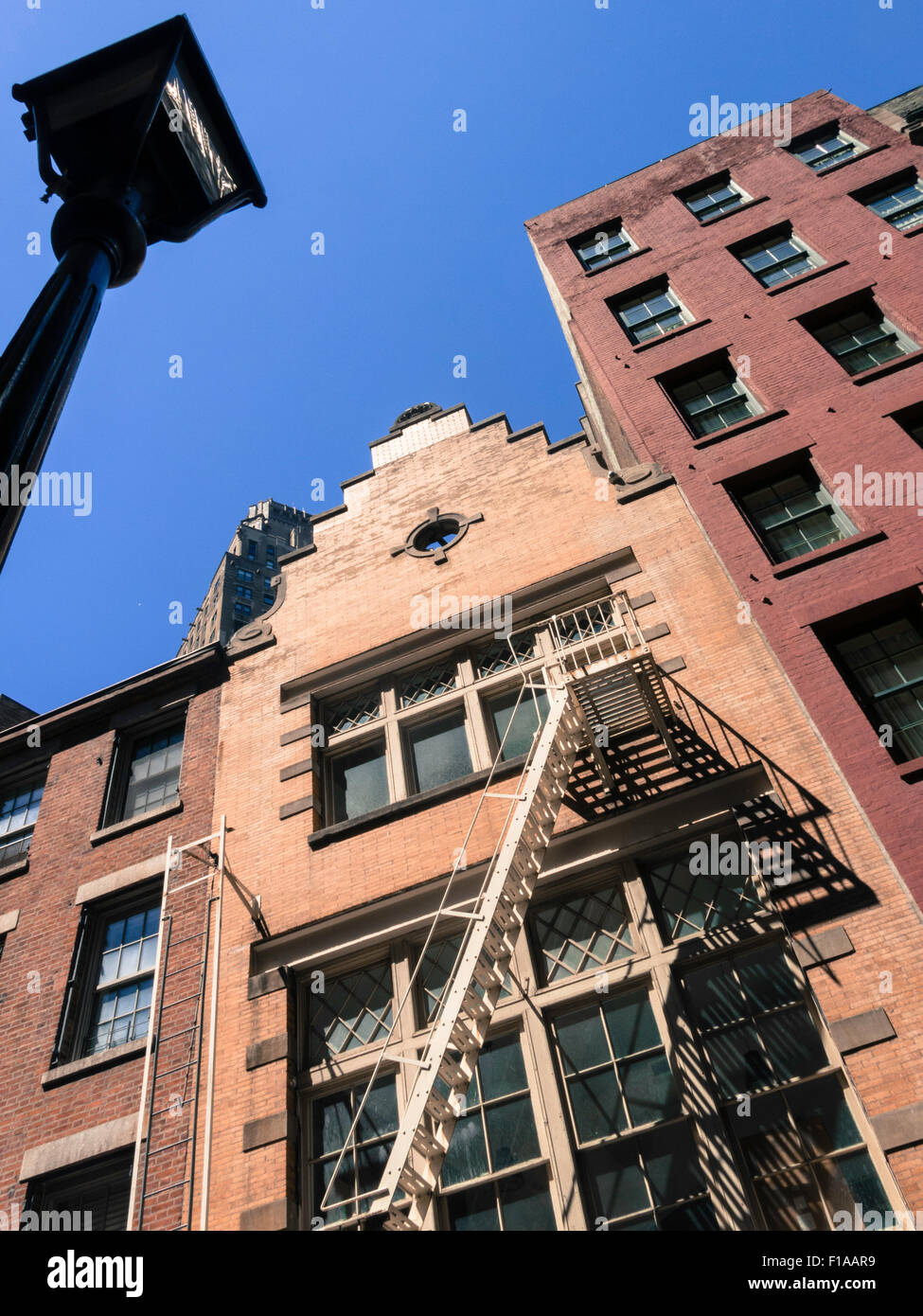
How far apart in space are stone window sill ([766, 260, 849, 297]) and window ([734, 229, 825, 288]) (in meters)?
0.25

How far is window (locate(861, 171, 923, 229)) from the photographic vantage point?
1998cm

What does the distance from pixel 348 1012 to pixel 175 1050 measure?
228cm

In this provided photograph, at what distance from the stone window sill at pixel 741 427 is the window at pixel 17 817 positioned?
12.9 m

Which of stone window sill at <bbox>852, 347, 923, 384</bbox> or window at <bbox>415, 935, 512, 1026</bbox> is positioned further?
stone window sill at <bbox>852, 347, 923, 384</bbox>

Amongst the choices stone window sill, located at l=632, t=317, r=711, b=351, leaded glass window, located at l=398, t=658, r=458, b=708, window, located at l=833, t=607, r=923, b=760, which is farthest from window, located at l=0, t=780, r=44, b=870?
stone window sill, located at l=632, t=317, r=711, b=351

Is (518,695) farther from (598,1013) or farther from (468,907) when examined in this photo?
(598,1013)

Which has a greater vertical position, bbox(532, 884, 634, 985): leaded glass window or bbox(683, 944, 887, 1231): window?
bbox(532, 884, 634, 985): leaded glass window

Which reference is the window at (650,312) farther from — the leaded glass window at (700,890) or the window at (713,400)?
the leaded glass window at (700,890)

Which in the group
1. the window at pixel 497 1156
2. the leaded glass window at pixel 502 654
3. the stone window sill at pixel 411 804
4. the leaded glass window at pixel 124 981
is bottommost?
the window at pixel 497 1156

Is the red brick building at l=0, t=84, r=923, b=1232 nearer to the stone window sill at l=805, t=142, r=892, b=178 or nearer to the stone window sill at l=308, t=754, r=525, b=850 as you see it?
the stone window sill at l=308, t=754, r=525, b=850

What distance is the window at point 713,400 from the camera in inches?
688

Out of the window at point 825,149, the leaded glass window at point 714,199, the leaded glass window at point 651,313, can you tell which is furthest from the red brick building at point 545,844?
the window at point 825,149

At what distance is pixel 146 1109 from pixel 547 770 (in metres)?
6.34

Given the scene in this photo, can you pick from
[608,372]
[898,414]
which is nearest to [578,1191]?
[898,414]
